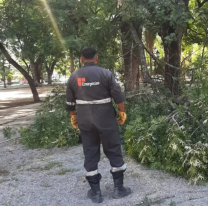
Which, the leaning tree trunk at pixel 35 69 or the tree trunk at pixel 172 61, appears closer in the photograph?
the tree trunk at pixel 172 61

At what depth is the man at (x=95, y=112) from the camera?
3430 millimetres

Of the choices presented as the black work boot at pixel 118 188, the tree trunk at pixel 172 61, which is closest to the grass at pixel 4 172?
the black work boot at pixel 118 188

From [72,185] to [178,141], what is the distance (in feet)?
5.03

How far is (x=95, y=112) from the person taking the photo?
11.3ft

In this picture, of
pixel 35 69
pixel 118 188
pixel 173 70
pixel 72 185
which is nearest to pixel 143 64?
pixel 173 70

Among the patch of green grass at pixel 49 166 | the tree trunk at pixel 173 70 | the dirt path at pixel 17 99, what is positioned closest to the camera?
the patch of green grass at pixel 49 166

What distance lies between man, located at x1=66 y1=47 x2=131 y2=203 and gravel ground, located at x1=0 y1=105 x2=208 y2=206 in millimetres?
239

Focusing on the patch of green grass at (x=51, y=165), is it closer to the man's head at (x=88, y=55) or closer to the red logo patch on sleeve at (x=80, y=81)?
the red logo patch on sleeve at (x=80, y=81)

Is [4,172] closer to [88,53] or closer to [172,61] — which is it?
[88,53]

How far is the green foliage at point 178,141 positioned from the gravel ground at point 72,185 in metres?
0.17

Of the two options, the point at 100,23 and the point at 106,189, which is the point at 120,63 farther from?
the point at 106,189

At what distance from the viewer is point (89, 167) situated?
357 cm

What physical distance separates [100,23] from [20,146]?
3.39 metres

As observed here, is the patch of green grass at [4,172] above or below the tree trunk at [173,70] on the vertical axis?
below
